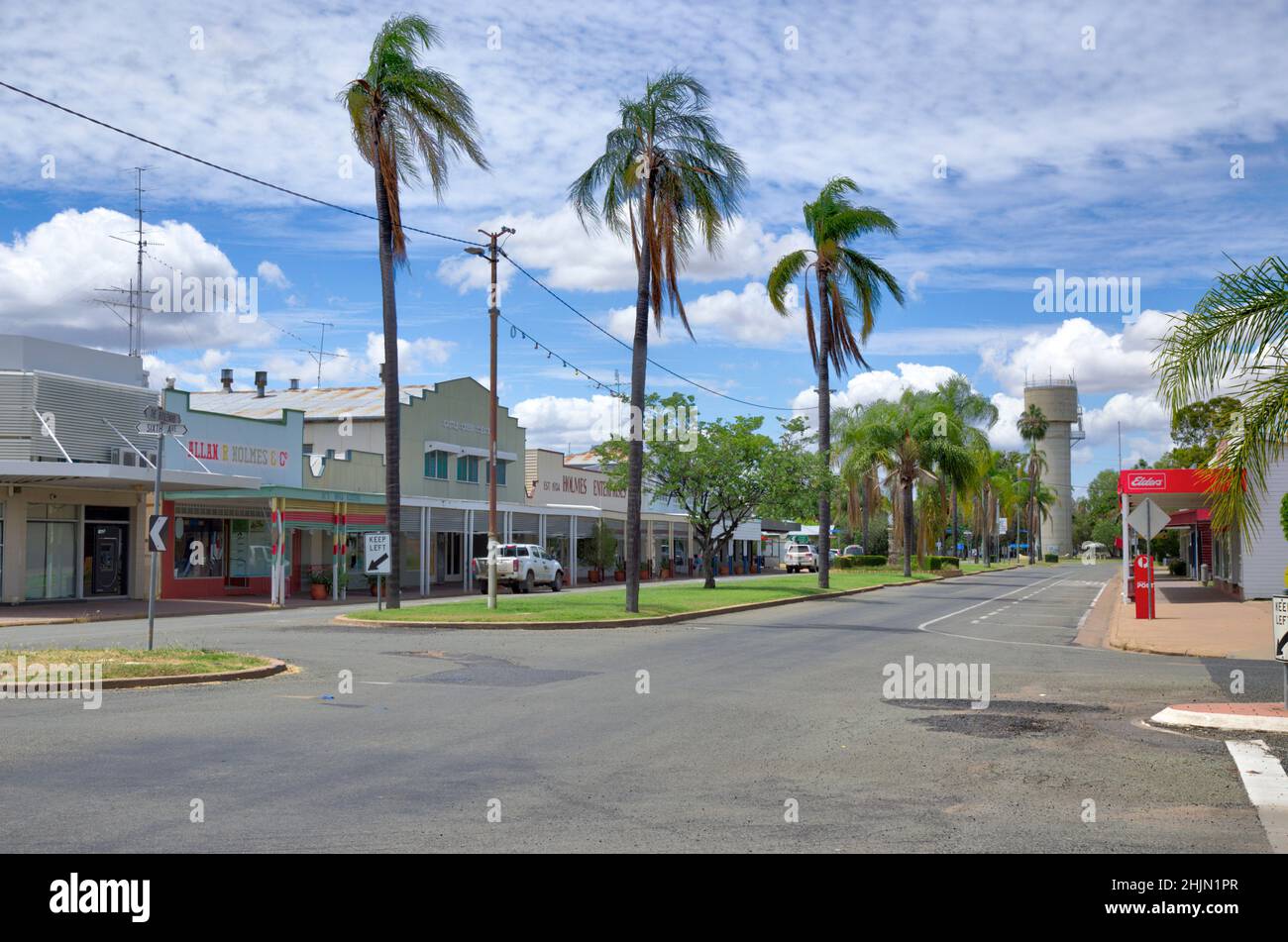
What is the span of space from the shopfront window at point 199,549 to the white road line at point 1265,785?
101ft

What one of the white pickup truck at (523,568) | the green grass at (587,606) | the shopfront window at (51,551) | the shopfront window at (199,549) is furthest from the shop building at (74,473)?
the white pickup truck at (523,568)

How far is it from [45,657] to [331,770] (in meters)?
8.18

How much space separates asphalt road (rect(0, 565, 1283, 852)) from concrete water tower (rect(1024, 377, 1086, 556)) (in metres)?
133

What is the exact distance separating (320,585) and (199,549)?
3.82 m

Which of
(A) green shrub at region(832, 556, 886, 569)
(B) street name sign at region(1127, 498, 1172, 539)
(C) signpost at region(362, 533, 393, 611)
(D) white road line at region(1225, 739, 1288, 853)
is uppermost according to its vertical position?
(B) street name sign at region(1127, 498, 1172, 539)

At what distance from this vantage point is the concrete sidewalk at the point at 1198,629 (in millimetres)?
19484

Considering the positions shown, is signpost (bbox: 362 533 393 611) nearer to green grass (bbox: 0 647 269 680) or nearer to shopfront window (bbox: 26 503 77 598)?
green grass (bbox: 0 647 269 680)

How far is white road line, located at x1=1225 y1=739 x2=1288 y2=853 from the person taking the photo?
7309 millimetres

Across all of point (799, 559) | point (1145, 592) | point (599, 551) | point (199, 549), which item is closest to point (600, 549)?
point (599, 551)

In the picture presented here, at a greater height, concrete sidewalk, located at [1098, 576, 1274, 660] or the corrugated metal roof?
the corrugated metal roof

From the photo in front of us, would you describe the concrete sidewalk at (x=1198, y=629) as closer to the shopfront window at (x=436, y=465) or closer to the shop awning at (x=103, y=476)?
the shop awning at (x=103, y=476)

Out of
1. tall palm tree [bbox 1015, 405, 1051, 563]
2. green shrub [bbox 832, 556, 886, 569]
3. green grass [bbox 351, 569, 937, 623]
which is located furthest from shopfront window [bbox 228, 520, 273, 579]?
tall palm tree [bbox 1015, 405, 1051, 563]
